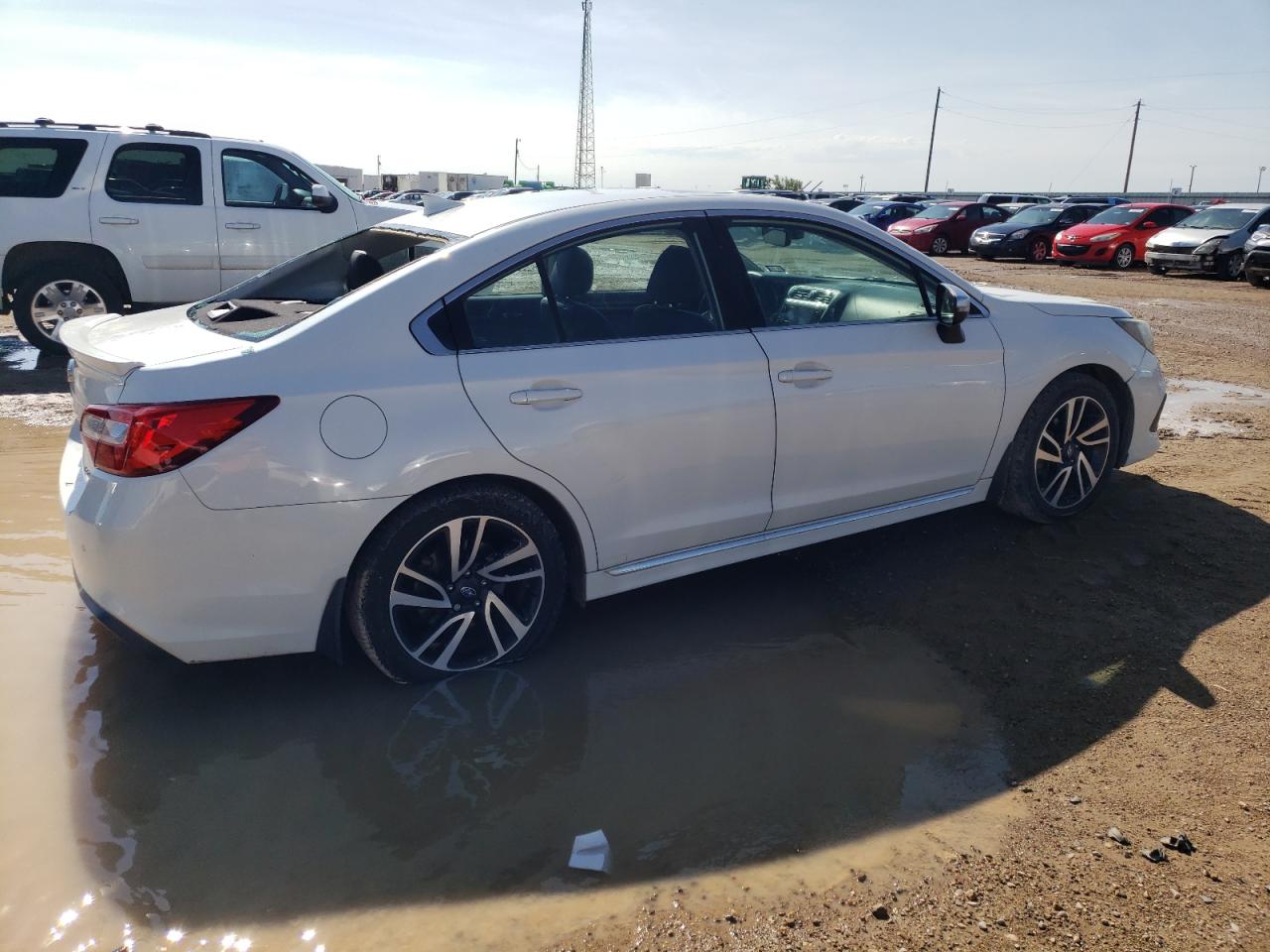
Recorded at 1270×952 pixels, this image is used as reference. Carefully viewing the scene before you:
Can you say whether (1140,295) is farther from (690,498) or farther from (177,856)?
(177,856)

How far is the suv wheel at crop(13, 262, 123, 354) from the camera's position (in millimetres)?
8602

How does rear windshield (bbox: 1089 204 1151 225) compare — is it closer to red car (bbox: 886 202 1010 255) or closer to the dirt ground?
red car (bbox: 886 202 1010 255)

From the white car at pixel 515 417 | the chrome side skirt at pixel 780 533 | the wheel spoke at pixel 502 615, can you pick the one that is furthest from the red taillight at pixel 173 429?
the chrome side skirt at pixel 780 533

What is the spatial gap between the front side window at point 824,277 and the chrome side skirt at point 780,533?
0.80 metres

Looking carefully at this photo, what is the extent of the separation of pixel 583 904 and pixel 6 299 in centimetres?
863

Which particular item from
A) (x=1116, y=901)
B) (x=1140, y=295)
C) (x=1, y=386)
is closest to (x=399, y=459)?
(x=1116, y=901)

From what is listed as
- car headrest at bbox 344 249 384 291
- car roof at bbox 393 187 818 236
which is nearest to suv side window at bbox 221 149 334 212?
car roof at bbox 393 187 818 236

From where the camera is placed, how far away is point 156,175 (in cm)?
888

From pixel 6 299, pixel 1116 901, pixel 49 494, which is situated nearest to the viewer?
pixel 1116 901

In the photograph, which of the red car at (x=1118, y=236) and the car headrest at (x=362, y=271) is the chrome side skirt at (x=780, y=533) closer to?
the car headrest at (x=362, y=271)

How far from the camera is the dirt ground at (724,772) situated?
2432mm

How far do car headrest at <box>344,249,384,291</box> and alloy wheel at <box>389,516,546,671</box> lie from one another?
1034 millimetres

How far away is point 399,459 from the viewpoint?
307 cm

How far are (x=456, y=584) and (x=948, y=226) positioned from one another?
A: 25892 millimetres
